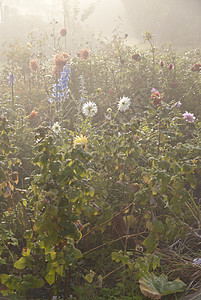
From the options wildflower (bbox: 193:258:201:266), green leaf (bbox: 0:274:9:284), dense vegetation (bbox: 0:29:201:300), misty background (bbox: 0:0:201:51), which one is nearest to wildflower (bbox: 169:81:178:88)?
dense vegetation (bbox: 0:29:201:300)

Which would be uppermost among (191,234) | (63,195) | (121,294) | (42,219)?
(63,195)

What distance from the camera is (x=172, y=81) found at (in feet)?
17.0

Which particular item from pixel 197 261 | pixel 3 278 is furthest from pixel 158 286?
pixel 3 278

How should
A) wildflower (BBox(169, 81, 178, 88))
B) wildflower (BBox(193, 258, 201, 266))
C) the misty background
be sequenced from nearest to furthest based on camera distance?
wildflower (BBox(193, 258, 201, 266))
wildflower (BBox(169, 81, 178, 88))
the misty background

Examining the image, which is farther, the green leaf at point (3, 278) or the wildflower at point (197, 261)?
the wildflower at point (197, 261)

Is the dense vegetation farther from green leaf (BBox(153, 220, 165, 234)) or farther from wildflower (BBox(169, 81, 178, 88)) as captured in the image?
wildflower (BBox(169, 81, 178, 88))

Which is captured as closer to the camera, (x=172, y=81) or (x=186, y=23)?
(x=172, y=81)

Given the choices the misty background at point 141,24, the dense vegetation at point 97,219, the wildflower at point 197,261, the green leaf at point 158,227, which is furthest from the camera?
the misty background at point 141,24

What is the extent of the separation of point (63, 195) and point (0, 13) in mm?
27496

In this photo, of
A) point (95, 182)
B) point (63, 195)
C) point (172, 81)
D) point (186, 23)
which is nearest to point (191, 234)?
point (95, 182)

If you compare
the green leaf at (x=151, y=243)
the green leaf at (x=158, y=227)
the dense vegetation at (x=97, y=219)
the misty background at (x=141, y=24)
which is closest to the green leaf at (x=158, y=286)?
the dense vegetation at (x=97, y=219)

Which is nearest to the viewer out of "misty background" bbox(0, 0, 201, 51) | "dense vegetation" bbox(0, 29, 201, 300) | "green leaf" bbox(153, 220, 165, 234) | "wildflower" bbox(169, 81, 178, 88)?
"dense vegetation" bbox(0, 29, 201, 300)

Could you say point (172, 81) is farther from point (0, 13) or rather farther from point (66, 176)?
point (0, 13)

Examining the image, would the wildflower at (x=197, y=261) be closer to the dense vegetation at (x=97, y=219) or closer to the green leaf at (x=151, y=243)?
the dense vegetation at (x=97, y=219)
